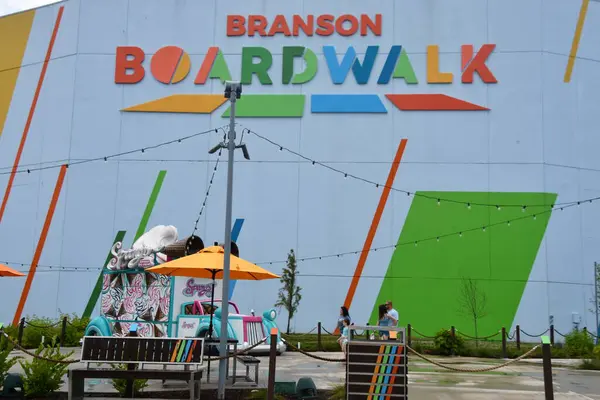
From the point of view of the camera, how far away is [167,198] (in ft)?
85.8

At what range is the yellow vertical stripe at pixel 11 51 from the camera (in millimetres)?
28469

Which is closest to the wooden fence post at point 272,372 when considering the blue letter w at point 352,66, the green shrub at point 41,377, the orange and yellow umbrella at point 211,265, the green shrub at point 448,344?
the orange and yellow umbrella at point 211,265

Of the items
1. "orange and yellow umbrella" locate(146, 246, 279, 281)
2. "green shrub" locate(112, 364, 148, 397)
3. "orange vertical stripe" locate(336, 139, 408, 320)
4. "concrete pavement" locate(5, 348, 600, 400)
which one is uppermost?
"orange vertical stripe" locate(336, 139, 408, 320)

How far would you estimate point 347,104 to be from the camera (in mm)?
A: 26094

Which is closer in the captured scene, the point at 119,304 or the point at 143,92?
the point at 119,304

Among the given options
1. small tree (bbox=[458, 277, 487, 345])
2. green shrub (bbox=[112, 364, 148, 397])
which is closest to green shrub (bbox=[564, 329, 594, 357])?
small tree (bbox=[458, 277, 487, 345])

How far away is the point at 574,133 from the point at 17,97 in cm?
2313

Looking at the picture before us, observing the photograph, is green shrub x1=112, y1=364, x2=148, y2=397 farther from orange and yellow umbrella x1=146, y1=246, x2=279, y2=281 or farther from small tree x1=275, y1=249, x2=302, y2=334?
small tree x1=275, y1=249, x2=302, y2=334

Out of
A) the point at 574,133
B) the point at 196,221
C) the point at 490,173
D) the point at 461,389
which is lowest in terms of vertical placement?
the point at 461,389

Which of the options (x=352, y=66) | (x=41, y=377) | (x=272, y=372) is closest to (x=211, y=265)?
(x=272, y=372)

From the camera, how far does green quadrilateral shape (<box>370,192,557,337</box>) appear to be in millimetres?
24609

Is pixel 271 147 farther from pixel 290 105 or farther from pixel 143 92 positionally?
pixel 143 92

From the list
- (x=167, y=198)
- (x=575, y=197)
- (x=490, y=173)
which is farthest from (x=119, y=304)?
(x=575, y=197)

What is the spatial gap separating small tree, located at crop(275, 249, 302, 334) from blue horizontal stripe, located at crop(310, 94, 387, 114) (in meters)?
5.91
